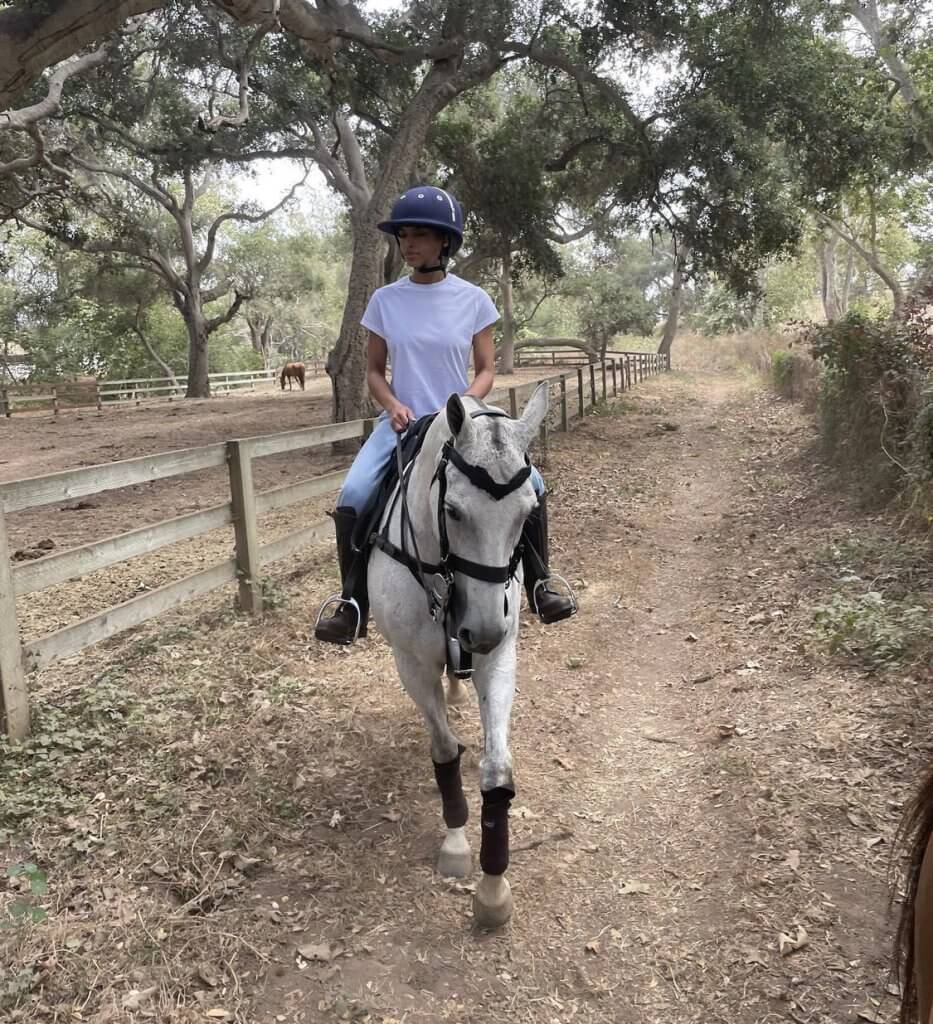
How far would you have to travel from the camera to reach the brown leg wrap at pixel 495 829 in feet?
8.87

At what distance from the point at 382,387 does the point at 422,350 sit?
26cm

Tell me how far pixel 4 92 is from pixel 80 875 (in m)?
7.48

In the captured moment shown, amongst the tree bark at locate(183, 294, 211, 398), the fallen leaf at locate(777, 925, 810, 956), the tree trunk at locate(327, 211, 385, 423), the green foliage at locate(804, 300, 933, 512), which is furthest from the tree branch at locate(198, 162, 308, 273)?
the fallen leaf at locate(777, 925, 810, 956)

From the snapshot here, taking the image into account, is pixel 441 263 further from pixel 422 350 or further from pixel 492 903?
pixel 492 903

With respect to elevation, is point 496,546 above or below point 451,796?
above

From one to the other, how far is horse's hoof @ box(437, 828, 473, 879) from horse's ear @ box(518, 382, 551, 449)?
1.79 meters

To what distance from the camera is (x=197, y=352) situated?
28.2m

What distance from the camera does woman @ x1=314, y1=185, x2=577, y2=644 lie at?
323 cm

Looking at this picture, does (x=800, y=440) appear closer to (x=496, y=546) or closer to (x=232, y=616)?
(x=232, y=616)

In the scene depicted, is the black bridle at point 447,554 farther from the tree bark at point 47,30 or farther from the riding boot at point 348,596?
the tree bark at point 47,30

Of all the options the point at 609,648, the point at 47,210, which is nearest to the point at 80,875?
the point at 609,648

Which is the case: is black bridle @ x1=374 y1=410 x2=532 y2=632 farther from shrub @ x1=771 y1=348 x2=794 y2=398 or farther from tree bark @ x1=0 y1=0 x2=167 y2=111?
shrub @ x1=771 y1=348 x2=794 y2=398

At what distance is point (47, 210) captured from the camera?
1583 centimetres

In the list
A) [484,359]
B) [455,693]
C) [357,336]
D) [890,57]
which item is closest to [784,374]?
[890,57]
